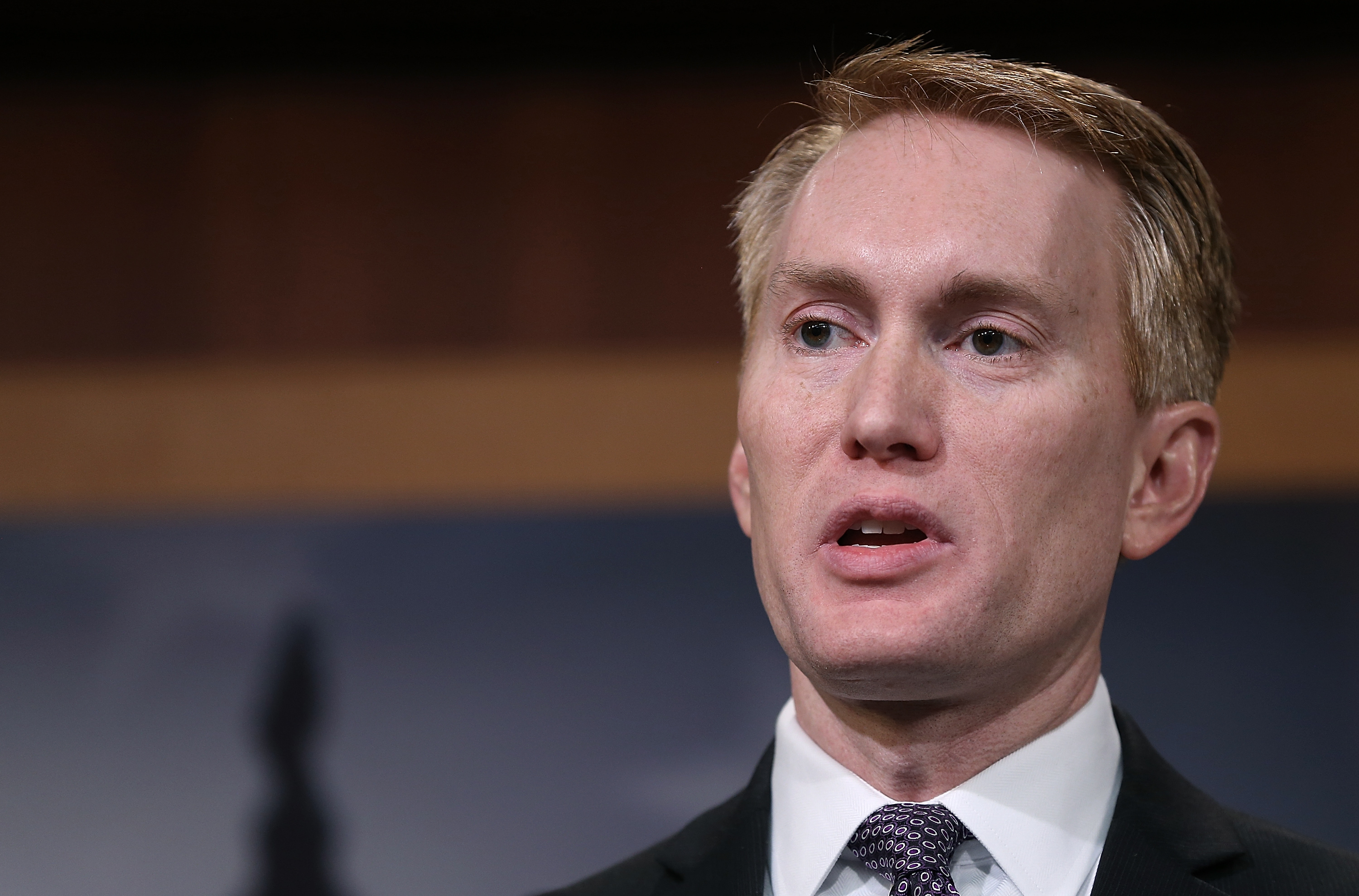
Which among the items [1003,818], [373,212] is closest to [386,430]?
[373,212]

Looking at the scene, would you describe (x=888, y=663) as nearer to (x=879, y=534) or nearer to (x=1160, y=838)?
(x=879, y=534)

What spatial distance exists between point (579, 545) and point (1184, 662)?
1110 mm

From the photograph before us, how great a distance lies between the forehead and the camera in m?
1.30

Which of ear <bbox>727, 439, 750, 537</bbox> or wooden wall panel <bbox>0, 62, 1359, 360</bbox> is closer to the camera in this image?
ear <bbox>727, 439, 750, 537</bbox>

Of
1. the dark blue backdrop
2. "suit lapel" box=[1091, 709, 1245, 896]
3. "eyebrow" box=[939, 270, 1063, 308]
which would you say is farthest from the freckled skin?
the dark blue backdrop

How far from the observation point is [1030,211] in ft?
4.38

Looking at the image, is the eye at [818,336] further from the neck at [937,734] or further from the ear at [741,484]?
the neck at [937,734]

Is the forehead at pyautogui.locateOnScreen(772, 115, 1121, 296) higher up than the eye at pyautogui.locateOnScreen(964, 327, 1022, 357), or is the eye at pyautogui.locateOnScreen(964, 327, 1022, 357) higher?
the forehead at pyautogui.locateOnScreen(772, 115, 1121, 296)

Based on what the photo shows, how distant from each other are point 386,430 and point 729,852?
133 cm

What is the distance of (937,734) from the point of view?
4.31ft

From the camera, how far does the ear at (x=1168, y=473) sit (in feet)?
4.63

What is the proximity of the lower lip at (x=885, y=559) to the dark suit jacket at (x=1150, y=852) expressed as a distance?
0.36 meters

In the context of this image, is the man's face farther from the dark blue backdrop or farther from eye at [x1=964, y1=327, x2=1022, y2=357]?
the dark blue backdrop

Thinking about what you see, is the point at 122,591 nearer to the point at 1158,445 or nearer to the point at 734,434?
the point at 734,434
